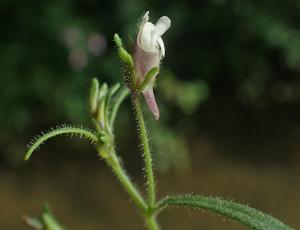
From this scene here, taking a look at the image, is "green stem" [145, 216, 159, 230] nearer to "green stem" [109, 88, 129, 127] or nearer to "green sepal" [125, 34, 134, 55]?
"green stem" [109, 88, 129, 127]

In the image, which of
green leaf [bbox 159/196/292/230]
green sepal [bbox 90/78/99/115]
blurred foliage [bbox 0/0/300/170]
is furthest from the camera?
blurred foliage [bbox 0/0/300/170]

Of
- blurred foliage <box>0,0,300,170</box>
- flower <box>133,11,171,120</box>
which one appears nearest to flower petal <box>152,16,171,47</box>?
flower <box>133,11,171,120</box>

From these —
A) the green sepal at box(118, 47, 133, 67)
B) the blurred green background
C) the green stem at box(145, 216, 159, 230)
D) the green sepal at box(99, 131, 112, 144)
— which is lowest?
the green stem at box(145, 216, 159, 230)

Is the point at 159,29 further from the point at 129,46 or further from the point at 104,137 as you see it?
the point at 104,137

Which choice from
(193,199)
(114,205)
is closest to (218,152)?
(114,205)

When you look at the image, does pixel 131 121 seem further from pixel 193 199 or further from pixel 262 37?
pixel 193 199
